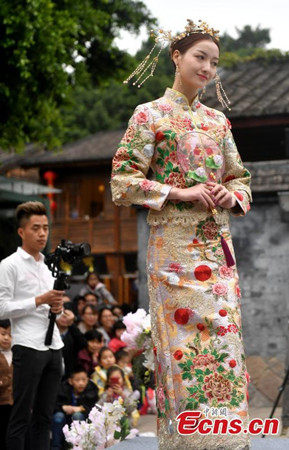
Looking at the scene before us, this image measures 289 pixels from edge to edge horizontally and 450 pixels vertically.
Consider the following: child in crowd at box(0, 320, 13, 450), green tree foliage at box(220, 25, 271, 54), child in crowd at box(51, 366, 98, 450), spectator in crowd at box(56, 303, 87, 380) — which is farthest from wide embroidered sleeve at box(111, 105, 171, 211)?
green tree foliage at box(220, 25, 271, 54)

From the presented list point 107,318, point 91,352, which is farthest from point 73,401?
point 107,318

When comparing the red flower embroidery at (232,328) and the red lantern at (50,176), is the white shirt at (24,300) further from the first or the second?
the red lantern at (50,176)

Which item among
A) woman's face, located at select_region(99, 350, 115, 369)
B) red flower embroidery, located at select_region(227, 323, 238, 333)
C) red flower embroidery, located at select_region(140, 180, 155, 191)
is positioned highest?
red flower embroidery, located at select_region(140, 180, 155, 191)

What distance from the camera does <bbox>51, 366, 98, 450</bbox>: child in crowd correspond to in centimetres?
818

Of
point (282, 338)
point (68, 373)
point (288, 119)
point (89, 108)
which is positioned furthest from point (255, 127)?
point (89, 108)

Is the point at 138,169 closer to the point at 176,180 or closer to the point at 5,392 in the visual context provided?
the point at 176,180

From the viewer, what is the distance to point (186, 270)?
433 centimetres

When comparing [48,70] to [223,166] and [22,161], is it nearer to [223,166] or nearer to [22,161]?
[223,166]

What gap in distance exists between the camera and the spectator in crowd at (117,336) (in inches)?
423

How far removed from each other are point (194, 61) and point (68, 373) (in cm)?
521

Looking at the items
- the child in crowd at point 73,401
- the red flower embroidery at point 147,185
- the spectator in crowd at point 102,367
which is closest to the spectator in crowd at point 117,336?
the spectator in crowd at point 102,367

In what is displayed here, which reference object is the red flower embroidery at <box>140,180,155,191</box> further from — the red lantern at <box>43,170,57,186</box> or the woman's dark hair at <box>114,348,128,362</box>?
the red lantern at <box>43,170,57,186</box>

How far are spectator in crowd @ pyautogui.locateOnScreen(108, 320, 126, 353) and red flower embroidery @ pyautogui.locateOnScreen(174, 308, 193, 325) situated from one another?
6.41 meters

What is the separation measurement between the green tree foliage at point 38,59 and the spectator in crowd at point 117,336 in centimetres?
384
